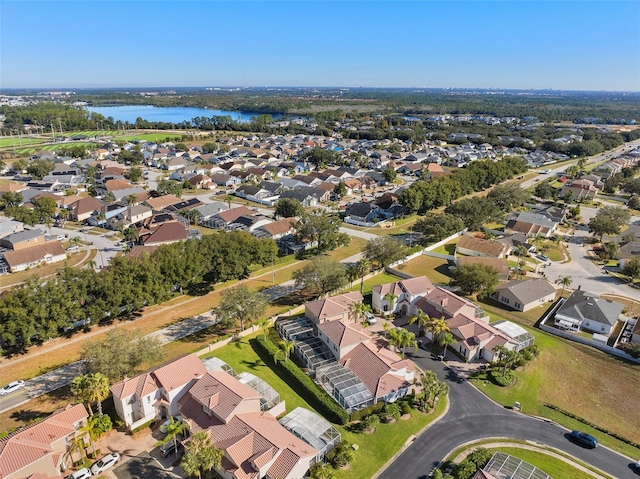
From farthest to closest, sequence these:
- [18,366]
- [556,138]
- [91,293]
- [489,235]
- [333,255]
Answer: [556,138] < [489,235] < [333,255] < [91,293] < [18,366]

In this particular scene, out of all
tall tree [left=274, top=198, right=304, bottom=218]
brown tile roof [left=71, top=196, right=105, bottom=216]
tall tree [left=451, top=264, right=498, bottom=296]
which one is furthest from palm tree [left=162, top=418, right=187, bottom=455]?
brown tile roof [left=71, top=196, right=105, bottom=216]

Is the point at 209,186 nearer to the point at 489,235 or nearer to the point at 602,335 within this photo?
the point at 489,235

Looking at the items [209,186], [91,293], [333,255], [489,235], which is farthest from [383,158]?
[91,293]

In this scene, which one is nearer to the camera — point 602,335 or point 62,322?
point 62,322

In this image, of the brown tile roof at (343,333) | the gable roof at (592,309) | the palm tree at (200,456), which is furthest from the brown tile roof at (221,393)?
the gable roof at (592,309)

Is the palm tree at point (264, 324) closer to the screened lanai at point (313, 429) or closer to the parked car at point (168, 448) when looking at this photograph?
the screened lanai at point (313, 429)

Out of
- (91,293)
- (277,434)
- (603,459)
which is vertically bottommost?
(603,459)

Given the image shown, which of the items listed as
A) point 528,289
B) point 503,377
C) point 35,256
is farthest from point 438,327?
point 35,256
